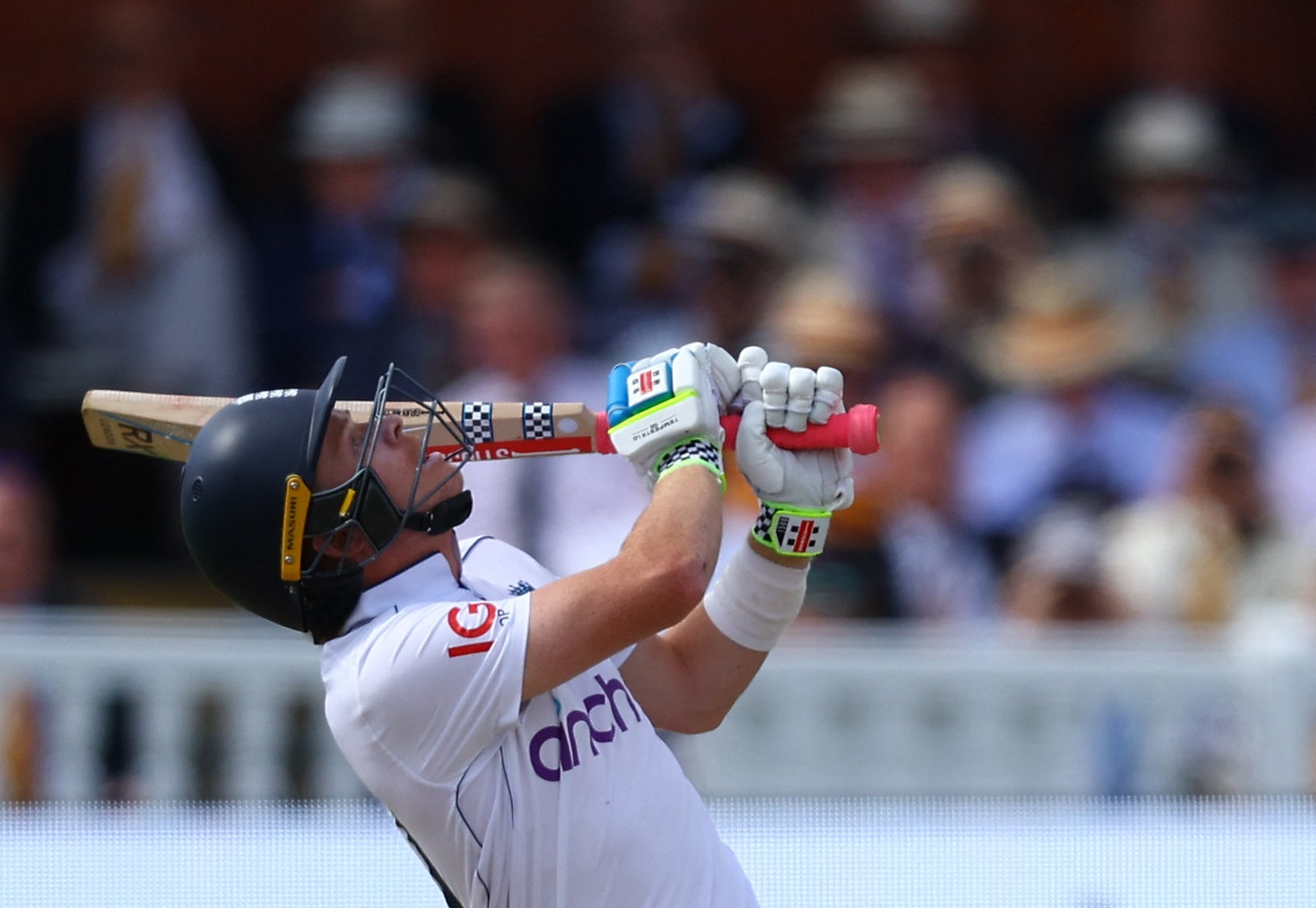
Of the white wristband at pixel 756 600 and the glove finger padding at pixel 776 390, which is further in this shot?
the white wristband at pixel 756 600

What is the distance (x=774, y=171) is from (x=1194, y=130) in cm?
172

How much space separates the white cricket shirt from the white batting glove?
359mm

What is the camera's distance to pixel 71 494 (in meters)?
7.61

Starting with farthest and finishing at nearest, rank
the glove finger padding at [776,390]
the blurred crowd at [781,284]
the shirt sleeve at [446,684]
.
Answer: the blurred crowd at [781,284], the glove finger padding at [776,390], the shirt sleeve at [446,684]

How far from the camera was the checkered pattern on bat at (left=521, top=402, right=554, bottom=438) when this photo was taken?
11.7 feet

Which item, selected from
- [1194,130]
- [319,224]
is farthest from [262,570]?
[1194,130]

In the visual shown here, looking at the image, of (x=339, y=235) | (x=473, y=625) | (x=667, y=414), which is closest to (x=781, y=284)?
(x=339, y=235)

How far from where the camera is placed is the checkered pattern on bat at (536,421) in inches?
141

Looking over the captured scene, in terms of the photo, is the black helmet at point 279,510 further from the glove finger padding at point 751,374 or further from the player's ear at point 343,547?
the glove finger padding at point 751,374

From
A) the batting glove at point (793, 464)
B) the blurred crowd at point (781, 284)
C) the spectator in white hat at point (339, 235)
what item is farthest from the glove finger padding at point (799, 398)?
the spectator in white hat at point (339, 235)

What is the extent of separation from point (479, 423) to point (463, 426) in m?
0.03

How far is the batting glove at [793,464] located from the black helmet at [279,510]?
617 mm

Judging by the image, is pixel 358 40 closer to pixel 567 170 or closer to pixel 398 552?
pixel 567 170

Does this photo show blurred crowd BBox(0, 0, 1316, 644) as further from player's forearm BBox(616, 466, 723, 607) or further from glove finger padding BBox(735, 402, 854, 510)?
player's forearm BBox(616, 466, 723, 607)
